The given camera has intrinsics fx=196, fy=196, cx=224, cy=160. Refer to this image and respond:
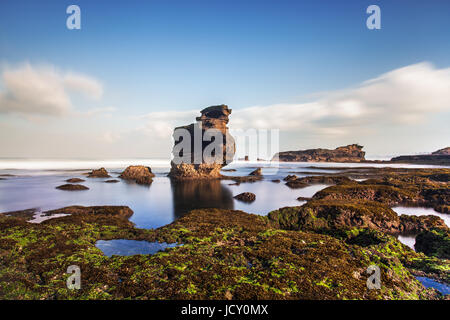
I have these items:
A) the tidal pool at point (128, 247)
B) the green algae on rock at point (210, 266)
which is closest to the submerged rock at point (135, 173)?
the green algae on rock at point (210, 266)

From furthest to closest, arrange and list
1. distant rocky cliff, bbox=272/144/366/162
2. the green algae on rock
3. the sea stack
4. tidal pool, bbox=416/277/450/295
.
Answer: distant rocky cliff, bbox=272/144/366/162 → the sea stack → tidal pool, bbox=416/277/450/295 → the green algae on rock

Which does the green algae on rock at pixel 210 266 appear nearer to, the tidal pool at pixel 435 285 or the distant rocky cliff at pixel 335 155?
the tidal pool at pixel 435 285

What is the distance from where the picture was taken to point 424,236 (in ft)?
37.4

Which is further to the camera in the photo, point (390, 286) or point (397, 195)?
point (397, 195)

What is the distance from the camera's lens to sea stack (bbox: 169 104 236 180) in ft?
178

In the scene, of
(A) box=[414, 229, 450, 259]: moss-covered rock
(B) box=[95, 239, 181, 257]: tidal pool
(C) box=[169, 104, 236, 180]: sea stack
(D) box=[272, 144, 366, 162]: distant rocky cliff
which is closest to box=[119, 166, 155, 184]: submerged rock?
(C) box=[169, 104, 236, 180]: sea stack

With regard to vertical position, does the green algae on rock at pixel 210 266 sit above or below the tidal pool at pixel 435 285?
above

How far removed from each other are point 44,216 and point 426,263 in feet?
85.2

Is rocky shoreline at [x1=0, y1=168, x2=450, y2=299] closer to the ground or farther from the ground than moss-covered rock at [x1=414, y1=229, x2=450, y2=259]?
farther from the ground

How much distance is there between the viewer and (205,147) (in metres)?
54.8

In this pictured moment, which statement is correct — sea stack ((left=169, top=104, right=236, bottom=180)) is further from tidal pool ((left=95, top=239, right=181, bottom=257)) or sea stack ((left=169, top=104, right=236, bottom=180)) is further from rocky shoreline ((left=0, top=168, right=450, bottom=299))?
tidal pool ((left=95, top=239, right=181, bottom=257))

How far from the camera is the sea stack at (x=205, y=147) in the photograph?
178 ft
